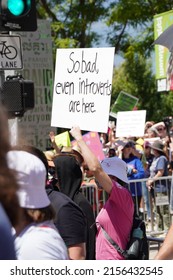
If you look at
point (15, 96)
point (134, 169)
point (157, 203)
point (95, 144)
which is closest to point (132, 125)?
point (134, 169)

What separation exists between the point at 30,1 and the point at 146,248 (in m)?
3.89

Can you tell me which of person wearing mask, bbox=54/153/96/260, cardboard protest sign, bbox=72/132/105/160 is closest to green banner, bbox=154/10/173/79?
cardboard protest sign, bbox=72/132/105/160

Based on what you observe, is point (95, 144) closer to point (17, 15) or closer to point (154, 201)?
point (154, 201)

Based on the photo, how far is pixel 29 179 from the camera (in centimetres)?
297

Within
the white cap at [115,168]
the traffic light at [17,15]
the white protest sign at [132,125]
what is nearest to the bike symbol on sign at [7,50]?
the traffic light at [17,15]

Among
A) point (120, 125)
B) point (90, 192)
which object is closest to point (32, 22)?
point (90, 192)

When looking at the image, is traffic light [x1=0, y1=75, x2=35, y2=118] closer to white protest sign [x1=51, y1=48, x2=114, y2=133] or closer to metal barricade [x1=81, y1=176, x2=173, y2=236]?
white protest sign [x1=51, y1=48, x2=114, y2=133]

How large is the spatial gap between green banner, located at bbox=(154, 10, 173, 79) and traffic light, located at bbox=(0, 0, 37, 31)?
8662 millimetres

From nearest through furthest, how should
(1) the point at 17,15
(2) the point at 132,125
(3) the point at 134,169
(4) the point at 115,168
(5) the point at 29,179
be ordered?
(5) the point at 29,179 < (4) the point at 115,168 < (1) the point at 17,15 < (3) the point at 134,169 < (2) the point at 132,125

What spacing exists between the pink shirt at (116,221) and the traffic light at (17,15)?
3.34 meters

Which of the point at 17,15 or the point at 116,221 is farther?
the point at 17,15

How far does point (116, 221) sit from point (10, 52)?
373 centimetres

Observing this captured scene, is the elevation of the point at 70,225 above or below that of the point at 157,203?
above

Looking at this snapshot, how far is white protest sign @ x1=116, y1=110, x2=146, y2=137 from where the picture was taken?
53.5 ft
